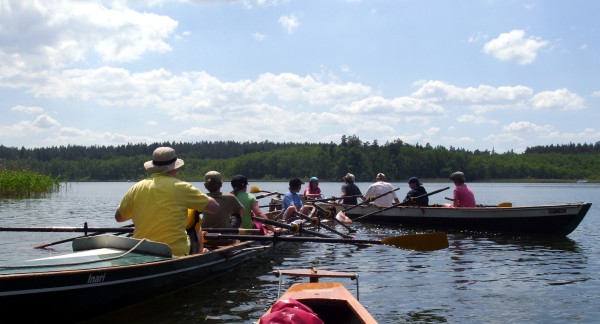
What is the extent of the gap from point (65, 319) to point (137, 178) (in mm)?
168332

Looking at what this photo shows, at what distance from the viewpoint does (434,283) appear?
1174 cm

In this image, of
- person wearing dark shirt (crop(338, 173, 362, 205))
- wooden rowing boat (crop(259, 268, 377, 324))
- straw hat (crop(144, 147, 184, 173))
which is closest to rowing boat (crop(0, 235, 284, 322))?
straw hat (crop(144, 147, 184, 173))

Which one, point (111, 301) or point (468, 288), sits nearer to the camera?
point (111, 301)

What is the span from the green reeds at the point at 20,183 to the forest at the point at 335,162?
110743 mm

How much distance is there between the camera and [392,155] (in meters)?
149

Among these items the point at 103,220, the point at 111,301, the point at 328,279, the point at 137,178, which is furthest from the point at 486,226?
the point at 137,178

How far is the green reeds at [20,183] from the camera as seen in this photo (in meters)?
36.0

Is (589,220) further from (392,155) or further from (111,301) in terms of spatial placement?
(392,155)

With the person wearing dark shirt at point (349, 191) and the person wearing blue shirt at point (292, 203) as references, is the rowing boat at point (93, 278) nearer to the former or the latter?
the person wearing blue shirt at point (292, 203)

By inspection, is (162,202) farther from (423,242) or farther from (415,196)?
(415,196)

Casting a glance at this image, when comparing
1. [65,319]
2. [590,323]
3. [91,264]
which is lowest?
[590,323]

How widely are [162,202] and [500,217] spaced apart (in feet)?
44.8

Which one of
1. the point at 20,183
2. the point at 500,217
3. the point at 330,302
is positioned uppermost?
the point at 20,183

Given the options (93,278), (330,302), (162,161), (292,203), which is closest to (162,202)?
(162,161)
